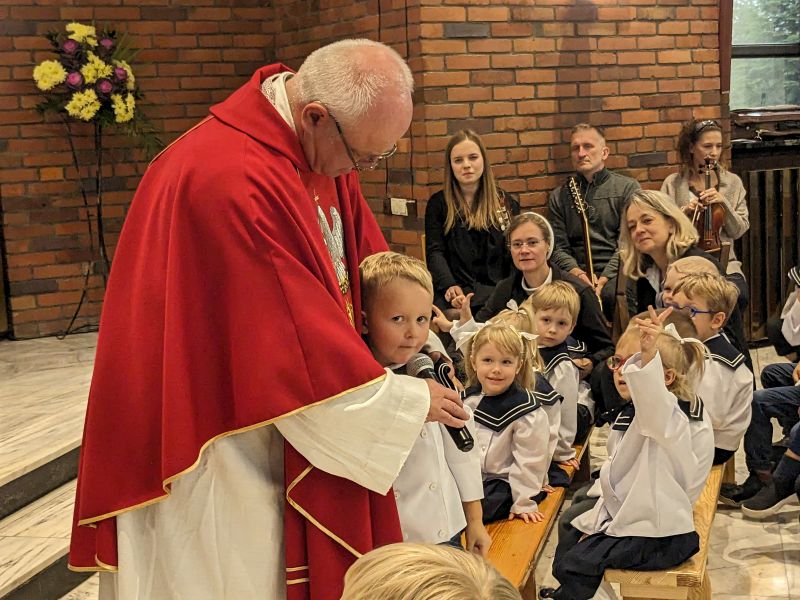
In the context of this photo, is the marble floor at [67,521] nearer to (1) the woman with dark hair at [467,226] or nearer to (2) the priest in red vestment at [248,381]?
(1) the woman with dark hair at [467,226]

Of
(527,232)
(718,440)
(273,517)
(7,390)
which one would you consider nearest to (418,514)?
(273,517)

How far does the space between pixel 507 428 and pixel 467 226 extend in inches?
93.5

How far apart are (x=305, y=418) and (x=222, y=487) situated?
245 mm

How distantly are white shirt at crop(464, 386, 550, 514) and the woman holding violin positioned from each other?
259 cm

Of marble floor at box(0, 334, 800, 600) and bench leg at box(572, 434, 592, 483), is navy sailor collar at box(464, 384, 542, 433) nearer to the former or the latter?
marble floor at box(0, 334, 800, 600)

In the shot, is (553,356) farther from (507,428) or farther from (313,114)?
(313,114)

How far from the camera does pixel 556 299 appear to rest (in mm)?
4426

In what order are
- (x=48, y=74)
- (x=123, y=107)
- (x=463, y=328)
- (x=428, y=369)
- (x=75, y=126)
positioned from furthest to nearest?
(x=75, y=126) < (x=123, y=107) < (x=48, y=74) < (x=463, y=328) < (x=428, y=369)

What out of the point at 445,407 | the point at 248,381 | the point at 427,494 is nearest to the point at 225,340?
the point at 248,381

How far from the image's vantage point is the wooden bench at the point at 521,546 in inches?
121

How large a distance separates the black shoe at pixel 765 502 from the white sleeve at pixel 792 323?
80cm

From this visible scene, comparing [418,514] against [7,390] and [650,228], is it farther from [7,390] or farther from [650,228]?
[7,390]

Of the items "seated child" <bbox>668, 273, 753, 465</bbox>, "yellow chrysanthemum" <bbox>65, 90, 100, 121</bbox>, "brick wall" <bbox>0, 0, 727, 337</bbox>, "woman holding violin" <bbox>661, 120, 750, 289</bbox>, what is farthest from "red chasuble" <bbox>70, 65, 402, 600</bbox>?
"yellow chrysanthemum" <bbox>65, 90, 100, 121</bbox>

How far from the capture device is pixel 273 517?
2152mm
